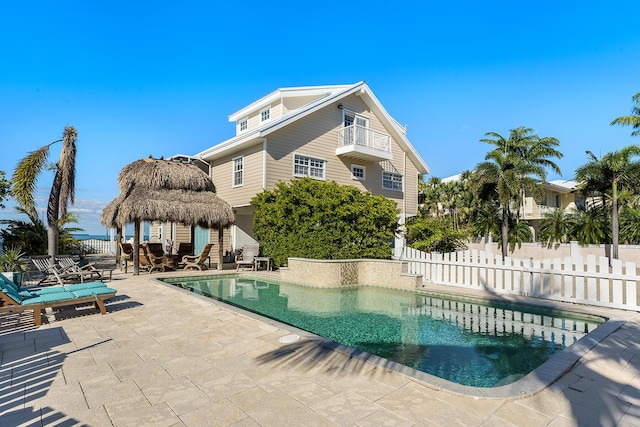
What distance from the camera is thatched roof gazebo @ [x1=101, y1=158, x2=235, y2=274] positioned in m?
13.6

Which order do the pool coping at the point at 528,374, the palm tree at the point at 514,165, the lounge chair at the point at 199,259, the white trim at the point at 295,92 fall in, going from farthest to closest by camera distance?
the palm tree at the point at 514,165 → the white trim at the point at 295,92 → the lounge chair at the point at 199,259 → the pool coping at the point at 528,374

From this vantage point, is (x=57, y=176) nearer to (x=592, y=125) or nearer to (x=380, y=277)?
(x=380, y=277)

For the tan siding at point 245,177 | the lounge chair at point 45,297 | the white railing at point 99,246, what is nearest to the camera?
the lounge chair at point 45,297

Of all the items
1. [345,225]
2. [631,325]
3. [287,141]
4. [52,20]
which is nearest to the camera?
[631,325]

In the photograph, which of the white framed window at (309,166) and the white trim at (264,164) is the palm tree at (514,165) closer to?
the white framed window at (309,166)

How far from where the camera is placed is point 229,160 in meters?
19.0

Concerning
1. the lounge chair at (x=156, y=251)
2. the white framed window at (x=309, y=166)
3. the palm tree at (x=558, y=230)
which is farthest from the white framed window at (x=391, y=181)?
the lounge chair at (x=156, y=251)

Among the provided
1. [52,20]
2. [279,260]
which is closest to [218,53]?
[52,20]

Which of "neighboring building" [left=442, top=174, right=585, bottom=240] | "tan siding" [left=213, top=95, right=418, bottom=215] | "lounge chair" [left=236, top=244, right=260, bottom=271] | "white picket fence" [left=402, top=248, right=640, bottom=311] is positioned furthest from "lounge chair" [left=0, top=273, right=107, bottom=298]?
"neighboring building" [left=442, top=174, right=585, bottom=240]

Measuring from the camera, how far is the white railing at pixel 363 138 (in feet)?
63.3

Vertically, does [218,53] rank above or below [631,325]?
above

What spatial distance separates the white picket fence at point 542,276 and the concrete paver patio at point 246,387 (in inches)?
95.0

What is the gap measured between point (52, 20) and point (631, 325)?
1716cm

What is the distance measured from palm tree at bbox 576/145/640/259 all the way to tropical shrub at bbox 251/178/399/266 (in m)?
15.1
